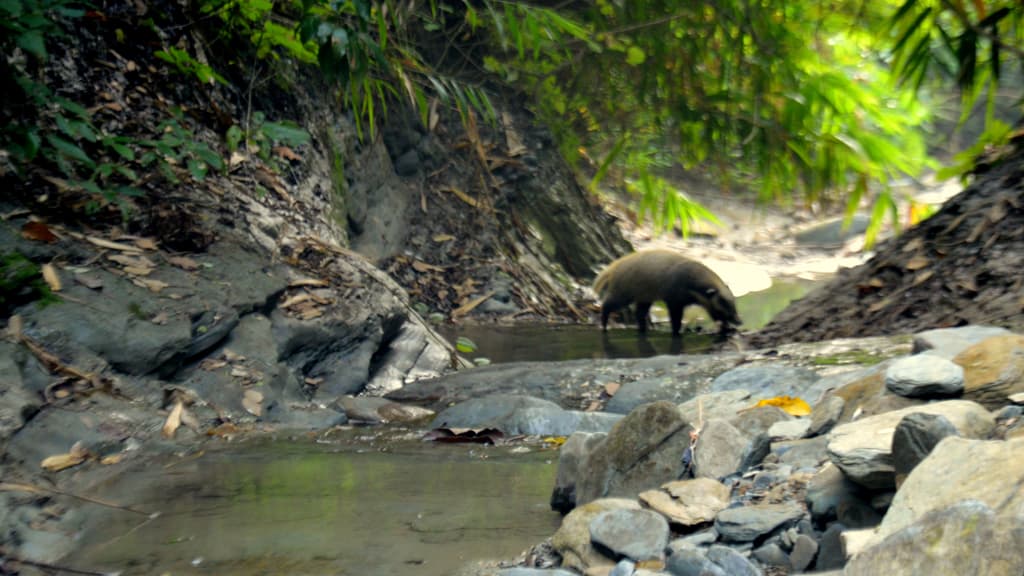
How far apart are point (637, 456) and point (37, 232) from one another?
9.73 ft

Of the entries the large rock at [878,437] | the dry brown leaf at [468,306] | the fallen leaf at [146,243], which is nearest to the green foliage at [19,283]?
the fallen leaf at [146,243]

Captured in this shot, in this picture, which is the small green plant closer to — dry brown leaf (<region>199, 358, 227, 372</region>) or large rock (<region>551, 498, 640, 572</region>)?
dry brown leaf (<region>199, 358, 227, 372</region>)

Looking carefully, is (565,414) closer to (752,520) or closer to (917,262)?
(752,520)

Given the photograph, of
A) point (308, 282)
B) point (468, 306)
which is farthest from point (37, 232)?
point (468, 306)

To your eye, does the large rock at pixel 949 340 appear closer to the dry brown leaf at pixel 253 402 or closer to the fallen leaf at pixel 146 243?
the dry brown leaf at pixel 253 402

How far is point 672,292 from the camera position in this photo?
8.99m

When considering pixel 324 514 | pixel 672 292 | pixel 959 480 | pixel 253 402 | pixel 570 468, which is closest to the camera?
pixel 959 480

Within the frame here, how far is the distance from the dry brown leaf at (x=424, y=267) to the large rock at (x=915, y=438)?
6.87 meters

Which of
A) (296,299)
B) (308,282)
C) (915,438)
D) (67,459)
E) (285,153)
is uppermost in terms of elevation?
(285,153)

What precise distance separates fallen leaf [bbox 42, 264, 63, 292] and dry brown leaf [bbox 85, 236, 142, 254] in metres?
0.33

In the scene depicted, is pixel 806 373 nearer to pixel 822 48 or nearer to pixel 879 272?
pixel 879 272

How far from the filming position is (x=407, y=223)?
9047 mm

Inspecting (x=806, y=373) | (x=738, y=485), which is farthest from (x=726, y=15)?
Result: (x=738, y=485)

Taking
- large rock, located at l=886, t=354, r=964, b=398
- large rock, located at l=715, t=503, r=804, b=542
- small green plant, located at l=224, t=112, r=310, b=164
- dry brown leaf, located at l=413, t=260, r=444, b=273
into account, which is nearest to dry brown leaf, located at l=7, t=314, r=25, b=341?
small green plant, located at l=224, t=112, r=310, b=164
